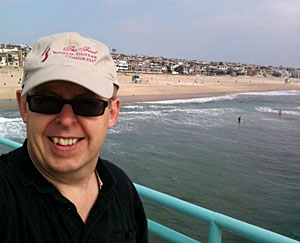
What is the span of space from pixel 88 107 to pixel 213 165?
12.9 metres

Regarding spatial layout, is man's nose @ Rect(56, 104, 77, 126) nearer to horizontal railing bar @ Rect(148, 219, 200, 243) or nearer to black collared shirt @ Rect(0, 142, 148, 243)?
black collared shirt @ Rect(0, 142, 148, 243)

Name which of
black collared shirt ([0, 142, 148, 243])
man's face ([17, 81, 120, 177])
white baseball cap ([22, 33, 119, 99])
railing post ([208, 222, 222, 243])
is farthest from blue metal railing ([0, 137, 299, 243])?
white baseball cap ([22, 33, 119, 99])

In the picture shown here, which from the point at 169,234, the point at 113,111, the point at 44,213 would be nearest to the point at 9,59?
the point at 169,234

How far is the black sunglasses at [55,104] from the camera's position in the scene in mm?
1236

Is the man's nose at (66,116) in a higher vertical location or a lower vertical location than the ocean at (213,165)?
higher

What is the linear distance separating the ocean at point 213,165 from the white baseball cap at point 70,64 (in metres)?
2.78

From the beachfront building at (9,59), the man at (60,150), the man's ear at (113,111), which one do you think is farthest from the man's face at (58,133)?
the beachfront building at (9,59)

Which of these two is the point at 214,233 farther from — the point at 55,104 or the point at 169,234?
the point at 55,104

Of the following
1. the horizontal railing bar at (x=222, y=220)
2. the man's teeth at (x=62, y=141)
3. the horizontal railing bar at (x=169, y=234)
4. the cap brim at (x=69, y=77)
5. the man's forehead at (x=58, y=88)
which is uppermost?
the cap brim at (x=69, y=77)

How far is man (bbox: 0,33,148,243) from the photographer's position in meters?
1.15

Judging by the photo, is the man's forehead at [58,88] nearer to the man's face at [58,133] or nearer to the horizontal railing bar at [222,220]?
the man's face at [58,133]

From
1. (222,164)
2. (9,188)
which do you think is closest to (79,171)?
(9,188)

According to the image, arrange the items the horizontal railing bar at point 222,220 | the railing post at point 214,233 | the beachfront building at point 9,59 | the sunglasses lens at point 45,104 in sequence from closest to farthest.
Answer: the sunglasses lens at point 45,104 < the horizontal railing bar at point 222,220 < the railing post at point 214,233 < the beachfront building at point 9,59

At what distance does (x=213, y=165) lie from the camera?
45.0 ft
